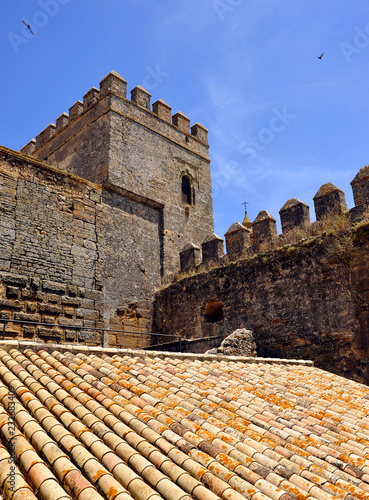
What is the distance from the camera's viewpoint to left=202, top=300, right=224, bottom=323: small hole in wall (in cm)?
1161

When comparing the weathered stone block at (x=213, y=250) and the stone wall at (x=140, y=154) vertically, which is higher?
the stone wall at (x=140, y=154)

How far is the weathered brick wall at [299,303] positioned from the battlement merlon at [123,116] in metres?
6.20

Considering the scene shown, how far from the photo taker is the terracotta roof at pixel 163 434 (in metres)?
2.91

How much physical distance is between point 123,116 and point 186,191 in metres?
3.49

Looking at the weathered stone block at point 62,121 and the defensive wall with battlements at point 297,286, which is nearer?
the defensive wall with battlements at point 297,286

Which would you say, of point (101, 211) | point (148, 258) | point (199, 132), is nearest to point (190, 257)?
point (148, 258)

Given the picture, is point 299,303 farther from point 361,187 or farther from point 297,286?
point 361,187

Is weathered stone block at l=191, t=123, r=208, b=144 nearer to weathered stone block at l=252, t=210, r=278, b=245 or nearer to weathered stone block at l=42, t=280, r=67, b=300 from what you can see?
weathered stone block at l=252, t=210, r=278, b=245

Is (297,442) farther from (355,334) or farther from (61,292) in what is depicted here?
(61,292)

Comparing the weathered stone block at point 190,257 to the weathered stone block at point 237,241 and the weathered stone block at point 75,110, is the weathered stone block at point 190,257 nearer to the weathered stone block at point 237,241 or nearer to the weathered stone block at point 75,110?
the weathered stone block at point 237,241

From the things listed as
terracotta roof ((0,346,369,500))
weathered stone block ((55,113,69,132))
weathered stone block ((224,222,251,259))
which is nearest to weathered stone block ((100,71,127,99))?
weathered stone block ((55,113,69,132))

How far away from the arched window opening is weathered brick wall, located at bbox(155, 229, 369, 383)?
4614mm

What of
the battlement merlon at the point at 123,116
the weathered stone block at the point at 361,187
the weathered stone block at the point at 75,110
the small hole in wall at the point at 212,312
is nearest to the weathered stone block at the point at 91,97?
the battlement merlon at the point at 123,116

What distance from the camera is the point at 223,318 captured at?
1117 cm
